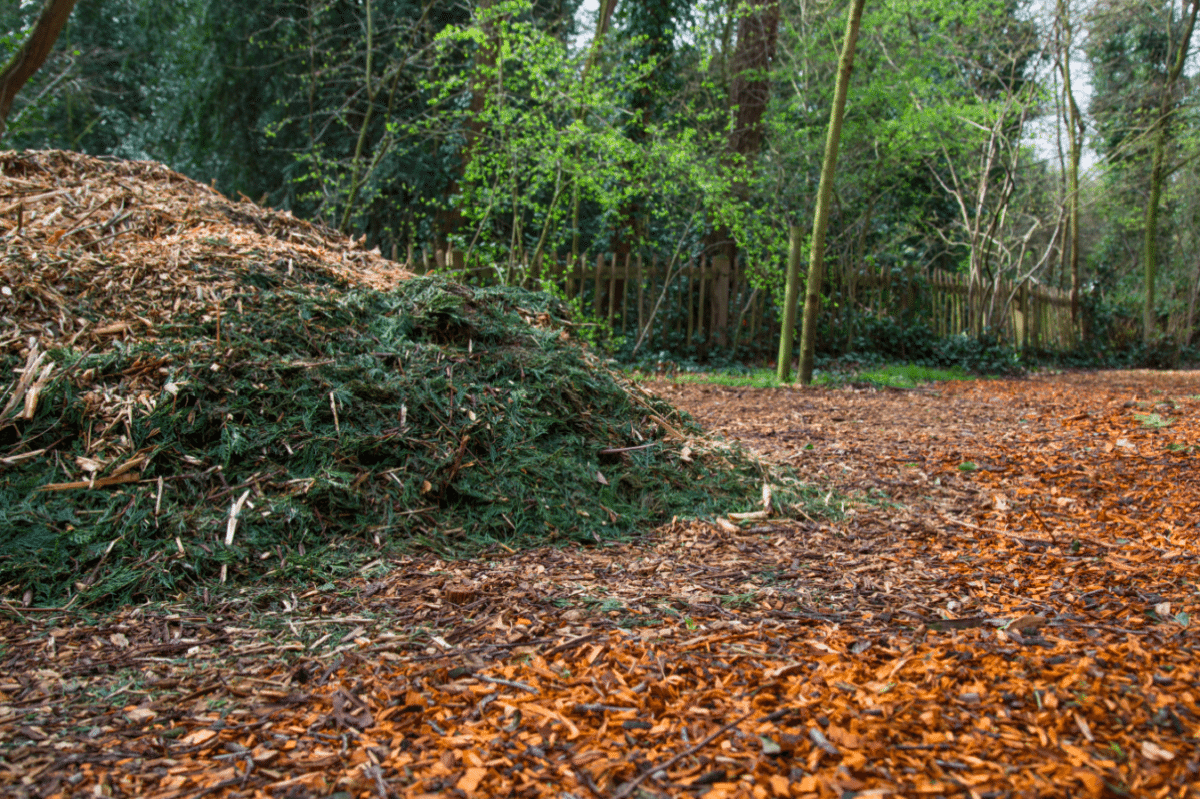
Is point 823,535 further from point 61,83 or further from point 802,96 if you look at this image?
point 61,83

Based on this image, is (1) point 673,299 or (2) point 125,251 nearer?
(2) point 125,251

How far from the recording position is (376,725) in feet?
6.07

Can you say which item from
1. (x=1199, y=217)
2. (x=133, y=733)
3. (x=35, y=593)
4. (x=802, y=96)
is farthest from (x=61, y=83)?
(x=1199, y=217)

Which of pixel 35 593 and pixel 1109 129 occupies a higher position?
pixel 1109 129

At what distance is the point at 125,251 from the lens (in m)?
4.17

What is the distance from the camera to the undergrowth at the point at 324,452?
2840 millimetres

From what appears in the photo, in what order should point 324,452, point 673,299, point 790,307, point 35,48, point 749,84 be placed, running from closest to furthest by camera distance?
1. point 324,452
2. point 35,48
3. point 790,307
4. point 673,299
5. point 749,84

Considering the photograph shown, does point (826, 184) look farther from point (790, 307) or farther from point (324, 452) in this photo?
point (324, 452)

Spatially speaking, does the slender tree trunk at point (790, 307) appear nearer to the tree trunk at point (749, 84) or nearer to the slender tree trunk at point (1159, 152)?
the tree trunk at point (749, 84)

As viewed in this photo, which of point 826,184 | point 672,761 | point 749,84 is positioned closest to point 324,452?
point 672,761

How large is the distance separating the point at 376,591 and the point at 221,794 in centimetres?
110

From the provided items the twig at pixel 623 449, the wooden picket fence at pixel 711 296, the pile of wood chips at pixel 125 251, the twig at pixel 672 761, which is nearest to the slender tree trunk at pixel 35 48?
the pile of wood chips at pixel 125 251

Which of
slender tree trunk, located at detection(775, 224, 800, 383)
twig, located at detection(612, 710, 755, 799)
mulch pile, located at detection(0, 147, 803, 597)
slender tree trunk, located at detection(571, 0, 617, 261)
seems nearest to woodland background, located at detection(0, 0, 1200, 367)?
slender tree trunk, located at detection(571, 0, 617, 261)

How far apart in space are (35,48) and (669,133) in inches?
313
